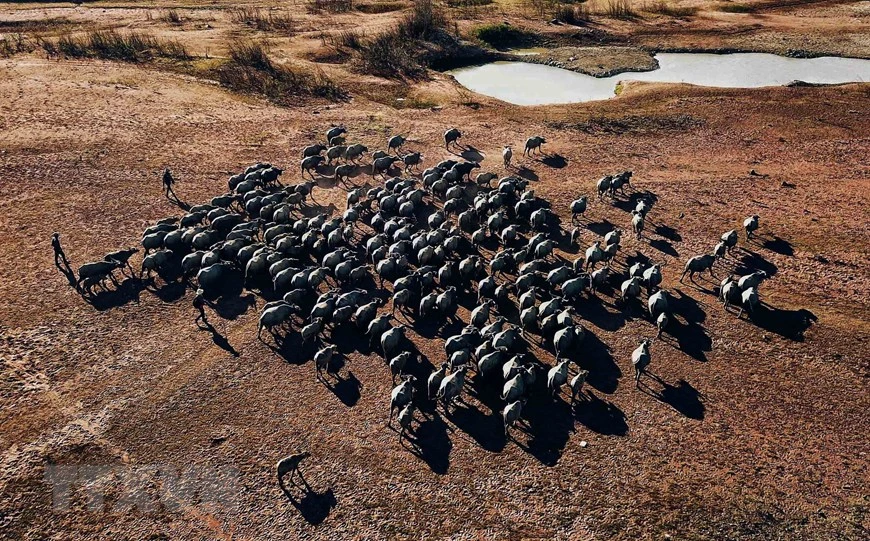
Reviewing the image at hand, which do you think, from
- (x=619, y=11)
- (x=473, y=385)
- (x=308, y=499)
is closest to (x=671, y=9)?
(x=619, y=11)

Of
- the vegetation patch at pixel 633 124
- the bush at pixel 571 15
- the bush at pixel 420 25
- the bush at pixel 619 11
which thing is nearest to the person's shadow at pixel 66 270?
the vegetation patch at pixel 633 124

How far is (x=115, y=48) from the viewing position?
5609cm

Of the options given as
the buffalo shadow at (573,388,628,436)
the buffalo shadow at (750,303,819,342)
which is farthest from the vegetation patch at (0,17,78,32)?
the buffalo shadow at (750,303,819,342)

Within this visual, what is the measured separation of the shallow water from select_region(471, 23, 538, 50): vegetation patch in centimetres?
416

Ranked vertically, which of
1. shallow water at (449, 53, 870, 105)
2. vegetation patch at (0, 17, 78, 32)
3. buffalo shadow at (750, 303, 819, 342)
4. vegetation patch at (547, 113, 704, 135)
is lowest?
buffalo shadow at (750, 303, 819, 342)

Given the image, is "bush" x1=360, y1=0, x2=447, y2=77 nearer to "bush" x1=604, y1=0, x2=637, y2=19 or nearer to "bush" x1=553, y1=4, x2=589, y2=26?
"bush" x1=553, y1=4, x2=589, y2=26

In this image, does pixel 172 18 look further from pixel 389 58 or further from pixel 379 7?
pixel 389 58

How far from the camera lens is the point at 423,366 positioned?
2327cm

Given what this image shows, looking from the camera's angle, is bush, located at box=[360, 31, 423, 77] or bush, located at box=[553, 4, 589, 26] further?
bush, located at box=[553, 4, 589, 26]

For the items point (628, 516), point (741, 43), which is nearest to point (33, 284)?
point (628, 516)

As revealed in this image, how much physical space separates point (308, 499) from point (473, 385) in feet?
23.6

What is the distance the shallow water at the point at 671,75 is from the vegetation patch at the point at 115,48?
27251 mm

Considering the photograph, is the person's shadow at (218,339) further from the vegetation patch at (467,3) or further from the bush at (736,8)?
the bush at (736,8)

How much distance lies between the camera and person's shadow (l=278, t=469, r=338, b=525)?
1778 centimetres
